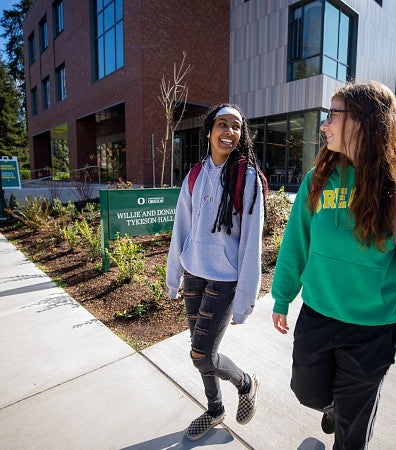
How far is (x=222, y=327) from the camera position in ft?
6.23

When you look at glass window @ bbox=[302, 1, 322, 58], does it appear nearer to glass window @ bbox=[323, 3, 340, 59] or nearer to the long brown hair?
glass window @ bbox=[323, 3, 340, 59]

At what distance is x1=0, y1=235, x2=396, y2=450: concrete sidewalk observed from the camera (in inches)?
78.4

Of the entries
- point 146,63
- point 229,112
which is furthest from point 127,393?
point 146,63

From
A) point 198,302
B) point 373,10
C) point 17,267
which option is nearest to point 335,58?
point 373,10

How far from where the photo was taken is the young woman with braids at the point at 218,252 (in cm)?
185

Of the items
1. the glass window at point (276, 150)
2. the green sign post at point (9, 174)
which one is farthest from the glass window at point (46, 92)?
the glass window at point (276, 150)

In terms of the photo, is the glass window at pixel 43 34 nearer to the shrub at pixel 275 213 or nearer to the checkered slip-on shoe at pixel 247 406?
the shrub at pixel 275 213

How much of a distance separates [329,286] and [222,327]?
0.66 meters

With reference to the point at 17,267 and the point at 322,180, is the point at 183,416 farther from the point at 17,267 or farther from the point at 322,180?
A: the point at 17,267

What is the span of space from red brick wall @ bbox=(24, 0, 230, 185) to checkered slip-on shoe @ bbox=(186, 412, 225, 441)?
41.1 feet

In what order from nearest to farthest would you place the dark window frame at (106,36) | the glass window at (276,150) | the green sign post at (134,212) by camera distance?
the green sign post at (134,212) < the dark window frame at (106,36) < the glass window at (276,150)

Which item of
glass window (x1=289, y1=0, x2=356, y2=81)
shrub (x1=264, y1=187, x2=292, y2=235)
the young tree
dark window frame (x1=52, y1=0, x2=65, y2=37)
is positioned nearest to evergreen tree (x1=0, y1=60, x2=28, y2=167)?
dark window frame (x1=52, y1=0, x2=65, y2=37)

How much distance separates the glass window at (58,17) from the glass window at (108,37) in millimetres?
5579

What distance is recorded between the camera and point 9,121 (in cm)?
3538
